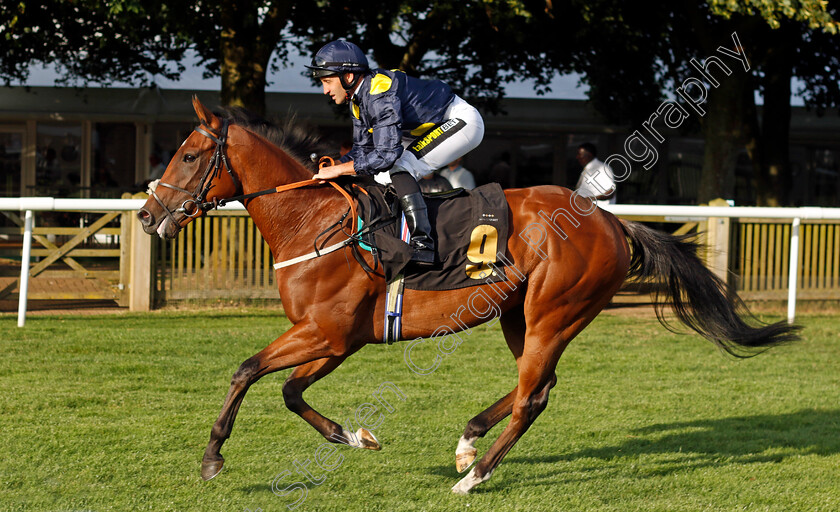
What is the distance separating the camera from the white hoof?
4.05 meters

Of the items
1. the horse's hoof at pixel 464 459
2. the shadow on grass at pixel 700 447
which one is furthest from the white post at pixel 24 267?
the horse's hoof at pixel 464 459

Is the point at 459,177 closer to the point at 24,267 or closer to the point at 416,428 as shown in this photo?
the point at 24,267

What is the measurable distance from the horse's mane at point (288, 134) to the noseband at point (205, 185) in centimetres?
23

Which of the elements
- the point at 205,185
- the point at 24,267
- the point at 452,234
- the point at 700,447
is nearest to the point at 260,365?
the point at 205,185

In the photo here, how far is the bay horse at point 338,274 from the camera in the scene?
158 inches

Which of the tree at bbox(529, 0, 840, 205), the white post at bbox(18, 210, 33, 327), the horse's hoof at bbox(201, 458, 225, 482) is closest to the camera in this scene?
the horse's hoof at bbox(201, 458, 225, 482)

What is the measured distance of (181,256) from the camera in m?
9.14

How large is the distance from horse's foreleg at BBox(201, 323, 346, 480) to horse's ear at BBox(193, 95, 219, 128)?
1.06 meters

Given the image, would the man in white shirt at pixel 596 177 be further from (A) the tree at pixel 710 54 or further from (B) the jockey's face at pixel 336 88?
(B) the jockey's face at pixel 336 88

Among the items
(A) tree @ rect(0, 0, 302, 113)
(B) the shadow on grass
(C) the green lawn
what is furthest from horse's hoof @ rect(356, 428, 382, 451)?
(A) tree @ rect(0, 0, 302, 113)

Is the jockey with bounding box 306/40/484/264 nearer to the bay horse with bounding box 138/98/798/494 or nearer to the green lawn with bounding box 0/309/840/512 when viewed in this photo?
the bay horse with bounding box 138/98/798/494

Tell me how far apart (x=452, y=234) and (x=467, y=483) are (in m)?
1.21

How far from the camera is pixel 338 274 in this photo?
161 inches

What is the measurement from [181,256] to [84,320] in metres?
1.17
